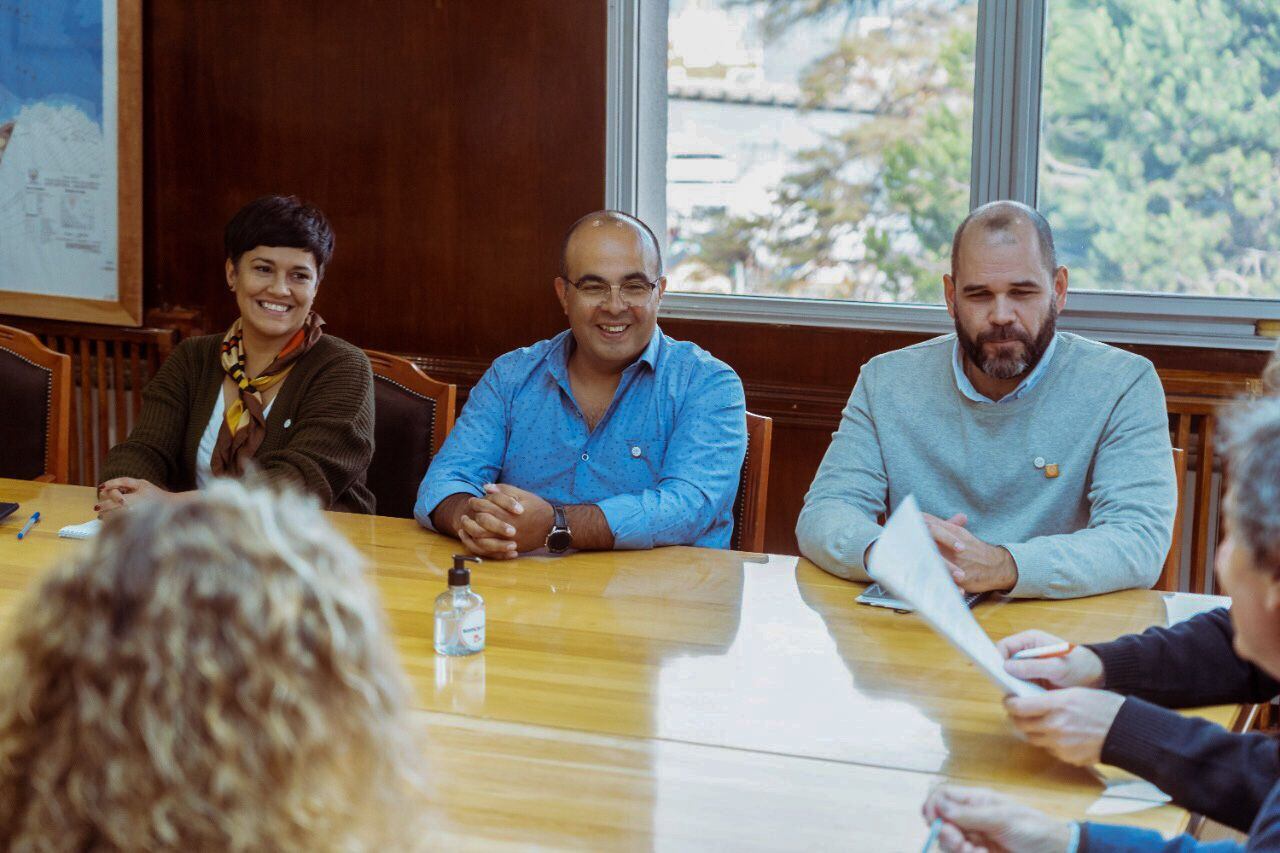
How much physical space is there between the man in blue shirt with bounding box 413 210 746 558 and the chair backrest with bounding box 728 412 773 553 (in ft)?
0.10

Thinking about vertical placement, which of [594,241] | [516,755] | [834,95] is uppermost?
[834,95]

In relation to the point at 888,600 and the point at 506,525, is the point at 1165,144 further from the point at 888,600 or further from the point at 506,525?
the point at 506,525

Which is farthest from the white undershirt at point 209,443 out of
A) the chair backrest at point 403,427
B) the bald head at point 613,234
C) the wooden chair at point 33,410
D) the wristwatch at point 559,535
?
the wristwatch at point 559,535

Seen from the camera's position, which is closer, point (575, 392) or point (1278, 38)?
point (575, 392)

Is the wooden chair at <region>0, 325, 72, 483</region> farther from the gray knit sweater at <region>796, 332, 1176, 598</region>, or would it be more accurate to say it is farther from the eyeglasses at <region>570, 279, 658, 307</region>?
the gray knit sweater at <region>796, 332, 1176, 598</region>

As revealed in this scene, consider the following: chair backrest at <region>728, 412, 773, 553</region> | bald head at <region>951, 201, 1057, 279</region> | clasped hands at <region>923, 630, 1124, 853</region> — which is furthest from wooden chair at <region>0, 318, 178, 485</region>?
clasped hands at <region>923, 630, 1124, 853</region>

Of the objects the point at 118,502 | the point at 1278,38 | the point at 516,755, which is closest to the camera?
the point at 516,755

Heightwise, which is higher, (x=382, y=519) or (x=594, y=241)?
(x=594, y=241)

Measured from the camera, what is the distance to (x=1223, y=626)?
1.74 m

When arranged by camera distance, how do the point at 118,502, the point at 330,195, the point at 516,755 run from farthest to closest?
the point at 330,195 < the point at 118,502 < the point at 516,755

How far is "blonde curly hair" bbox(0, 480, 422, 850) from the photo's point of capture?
732 millimetres

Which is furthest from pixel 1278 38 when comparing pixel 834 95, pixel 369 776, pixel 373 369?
pixel 369 776

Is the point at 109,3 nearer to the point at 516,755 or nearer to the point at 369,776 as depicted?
the point at 516,755

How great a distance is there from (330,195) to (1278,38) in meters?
2.63
